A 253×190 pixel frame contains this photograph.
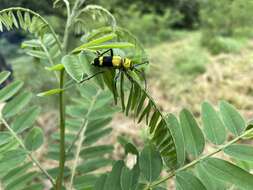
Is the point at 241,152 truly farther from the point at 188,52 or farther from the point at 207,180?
the point at 188,52

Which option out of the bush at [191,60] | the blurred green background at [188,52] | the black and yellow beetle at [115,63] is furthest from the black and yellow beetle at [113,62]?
the bush at [191,60]

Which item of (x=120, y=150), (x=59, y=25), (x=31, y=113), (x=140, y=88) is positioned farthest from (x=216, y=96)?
(x=140, y=88)

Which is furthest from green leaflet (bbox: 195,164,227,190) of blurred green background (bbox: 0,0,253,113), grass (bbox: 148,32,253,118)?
grass (bbox: 148,32,253,118)

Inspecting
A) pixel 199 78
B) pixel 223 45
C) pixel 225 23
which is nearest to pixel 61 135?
pixel 199 78

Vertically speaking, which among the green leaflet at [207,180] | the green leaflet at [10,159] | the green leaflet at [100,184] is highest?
the green leaflet at [10,159]

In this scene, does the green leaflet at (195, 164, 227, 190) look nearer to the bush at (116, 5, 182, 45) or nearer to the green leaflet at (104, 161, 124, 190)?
the green leaflet at (104, 161, 124, 190)

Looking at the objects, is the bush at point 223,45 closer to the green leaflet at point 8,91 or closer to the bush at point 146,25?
the bush at point 146,25
